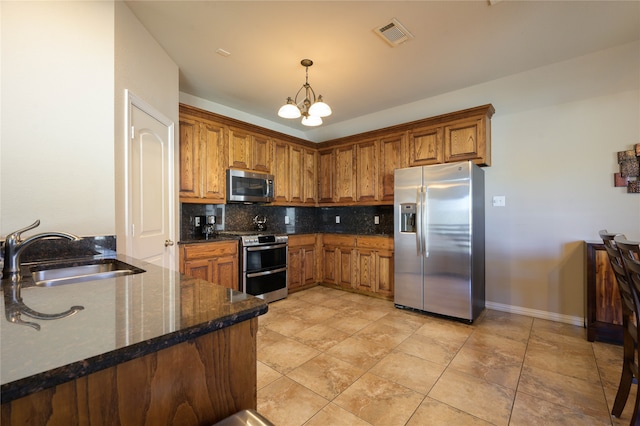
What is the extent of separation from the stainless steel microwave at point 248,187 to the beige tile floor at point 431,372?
1.49 m

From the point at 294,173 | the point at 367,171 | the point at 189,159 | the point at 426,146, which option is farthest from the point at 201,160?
the point at 426,146

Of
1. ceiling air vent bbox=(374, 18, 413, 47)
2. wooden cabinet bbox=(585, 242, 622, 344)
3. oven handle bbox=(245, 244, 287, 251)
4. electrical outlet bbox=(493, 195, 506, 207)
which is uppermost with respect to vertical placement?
ceiling air vent bbox=(374, 18, 413, 47)

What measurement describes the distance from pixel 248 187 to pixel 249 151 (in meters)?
0.50

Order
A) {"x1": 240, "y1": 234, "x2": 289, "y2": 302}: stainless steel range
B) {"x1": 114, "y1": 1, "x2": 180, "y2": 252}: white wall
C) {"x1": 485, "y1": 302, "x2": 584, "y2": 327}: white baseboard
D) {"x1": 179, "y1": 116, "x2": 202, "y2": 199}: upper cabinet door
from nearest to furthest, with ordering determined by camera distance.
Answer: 1. {"x1": 114, "y1": 1, "x2": 180, "y2": 252}: white wall
2. {"x1": 485, "y1": 302, "x2": 584, "y2": 327}: white baseboard
3. {"x1": 179, "y1": 116, "x2": 202, "y2": 199}: upper cabinet door
4. {"x1": 240, "y1": 234, "x2": 289, "y2": 302}: stainless steel range

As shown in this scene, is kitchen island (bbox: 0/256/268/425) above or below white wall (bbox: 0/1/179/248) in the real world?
below

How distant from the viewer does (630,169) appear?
2617mm

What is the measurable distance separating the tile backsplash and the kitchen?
133cm

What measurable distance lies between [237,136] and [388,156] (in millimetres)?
2038

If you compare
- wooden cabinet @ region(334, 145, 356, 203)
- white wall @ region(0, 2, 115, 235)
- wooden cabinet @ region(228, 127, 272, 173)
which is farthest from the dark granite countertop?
wooden cabinet @ region(334, 145, 356, 203)

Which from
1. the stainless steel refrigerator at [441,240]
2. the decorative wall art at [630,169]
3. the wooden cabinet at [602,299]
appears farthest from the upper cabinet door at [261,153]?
the decorative wall art at [630,169]

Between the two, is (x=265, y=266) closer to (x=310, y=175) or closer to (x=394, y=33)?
(x=310, y=175)

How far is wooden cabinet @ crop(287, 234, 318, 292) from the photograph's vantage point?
4.07 metres

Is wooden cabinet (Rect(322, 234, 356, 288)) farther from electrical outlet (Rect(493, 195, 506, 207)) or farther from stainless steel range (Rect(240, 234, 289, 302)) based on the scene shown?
electrical outlet (Rect(493, 195, 506, 207))

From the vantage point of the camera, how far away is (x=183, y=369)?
2.25 ft
